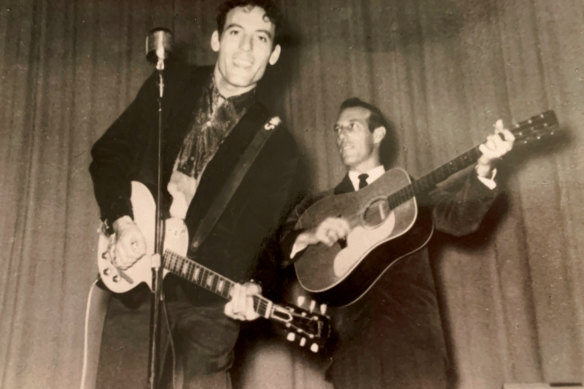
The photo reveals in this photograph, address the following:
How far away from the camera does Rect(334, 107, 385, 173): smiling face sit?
254 centimetres

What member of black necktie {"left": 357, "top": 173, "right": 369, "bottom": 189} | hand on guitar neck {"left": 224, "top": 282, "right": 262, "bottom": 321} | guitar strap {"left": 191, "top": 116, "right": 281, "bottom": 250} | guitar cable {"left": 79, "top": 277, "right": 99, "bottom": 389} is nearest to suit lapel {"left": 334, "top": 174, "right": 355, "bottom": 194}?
black necktie {"left": 357, "top": 173, "right": 369, "bottom": 189}

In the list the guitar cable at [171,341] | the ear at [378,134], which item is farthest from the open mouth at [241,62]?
the guitar cable at [171,341]

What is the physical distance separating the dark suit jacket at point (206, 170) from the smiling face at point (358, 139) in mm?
239

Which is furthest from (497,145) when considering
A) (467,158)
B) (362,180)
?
(362,180)

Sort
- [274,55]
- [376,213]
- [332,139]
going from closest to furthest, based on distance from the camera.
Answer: [376,213] < [274,55] < [332,139]

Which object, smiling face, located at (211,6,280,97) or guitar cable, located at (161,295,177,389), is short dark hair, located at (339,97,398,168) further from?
guitar cable, located at (161,295,177,389)

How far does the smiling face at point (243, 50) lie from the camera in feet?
8.43

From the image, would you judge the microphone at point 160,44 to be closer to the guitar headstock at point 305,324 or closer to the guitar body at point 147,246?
the guitar body at point 147,246

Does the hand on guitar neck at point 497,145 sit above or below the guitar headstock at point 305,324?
above

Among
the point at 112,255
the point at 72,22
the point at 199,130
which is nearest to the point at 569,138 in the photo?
the point at 199,130

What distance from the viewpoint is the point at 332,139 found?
295cm

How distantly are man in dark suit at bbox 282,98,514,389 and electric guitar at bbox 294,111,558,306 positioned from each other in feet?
0.12

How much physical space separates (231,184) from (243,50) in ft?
2.10

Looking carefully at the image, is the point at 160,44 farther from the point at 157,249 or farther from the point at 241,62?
the point at 157,249
